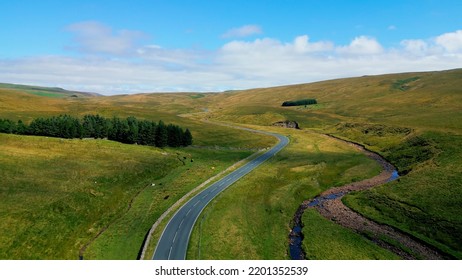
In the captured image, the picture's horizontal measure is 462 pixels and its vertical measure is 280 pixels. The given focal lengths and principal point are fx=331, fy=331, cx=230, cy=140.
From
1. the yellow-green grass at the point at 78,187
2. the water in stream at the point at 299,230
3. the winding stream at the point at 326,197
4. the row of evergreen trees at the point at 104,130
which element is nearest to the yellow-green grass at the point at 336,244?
the water in stream at the point at 299,230

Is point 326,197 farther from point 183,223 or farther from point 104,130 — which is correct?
point 104,130

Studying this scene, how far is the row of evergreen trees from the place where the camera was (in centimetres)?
11638

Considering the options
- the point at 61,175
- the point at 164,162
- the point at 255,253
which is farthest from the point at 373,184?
the point at 61,175

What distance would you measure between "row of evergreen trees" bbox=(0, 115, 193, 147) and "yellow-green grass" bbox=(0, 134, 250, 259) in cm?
774

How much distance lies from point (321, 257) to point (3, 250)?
140 feet

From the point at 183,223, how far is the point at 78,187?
1058 inches

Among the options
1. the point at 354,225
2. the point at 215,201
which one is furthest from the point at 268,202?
the point at 354,225

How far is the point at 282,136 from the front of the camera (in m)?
163

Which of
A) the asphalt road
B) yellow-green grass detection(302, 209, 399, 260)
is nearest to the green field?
yellow-green grass detection(302, 209, 399, 260)

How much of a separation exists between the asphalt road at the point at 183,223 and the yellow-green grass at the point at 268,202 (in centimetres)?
137

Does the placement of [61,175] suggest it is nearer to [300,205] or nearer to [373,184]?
[300,205]

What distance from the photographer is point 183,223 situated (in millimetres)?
54562

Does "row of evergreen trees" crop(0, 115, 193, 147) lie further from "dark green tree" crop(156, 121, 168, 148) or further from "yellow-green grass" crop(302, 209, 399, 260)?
"yellow-green grass" crop(302, 209, 399, 260)

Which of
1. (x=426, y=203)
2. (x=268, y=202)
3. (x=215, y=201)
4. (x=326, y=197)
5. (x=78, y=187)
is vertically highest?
(x=78, y=187)
